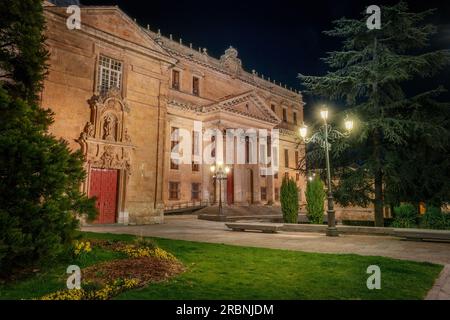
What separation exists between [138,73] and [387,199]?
18420 mm

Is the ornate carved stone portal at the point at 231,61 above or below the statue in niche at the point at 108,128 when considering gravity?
above

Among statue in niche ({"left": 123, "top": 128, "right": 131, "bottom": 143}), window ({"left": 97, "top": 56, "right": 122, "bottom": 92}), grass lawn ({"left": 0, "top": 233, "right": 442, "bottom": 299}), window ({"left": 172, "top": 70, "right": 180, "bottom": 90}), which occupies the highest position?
window ({"left": 172, "top": 70, "right": 180, "bottom": 90})

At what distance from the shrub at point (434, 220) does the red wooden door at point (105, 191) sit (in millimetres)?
18236

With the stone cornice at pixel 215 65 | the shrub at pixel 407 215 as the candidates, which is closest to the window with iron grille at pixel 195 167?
the stone cornice at pixel 215 65

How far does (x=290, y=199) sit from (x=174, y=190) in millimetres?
17451

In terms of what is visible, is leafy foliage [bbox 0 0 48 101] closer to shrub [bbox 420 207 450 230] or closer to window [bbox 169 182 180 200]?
shrub [bbox 420 207 450 230]

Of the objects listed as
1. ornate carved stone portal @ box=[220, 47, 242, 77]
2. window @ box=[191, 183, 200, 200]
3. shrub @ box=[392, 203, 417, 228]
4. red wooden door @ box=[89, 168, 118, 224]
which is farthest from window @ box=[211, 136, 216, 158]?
shrub @ box=[392, 203, 417, 228]

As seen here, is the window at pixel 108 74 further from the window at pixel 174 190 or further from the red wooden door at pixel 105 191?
the window at pixel 174 190

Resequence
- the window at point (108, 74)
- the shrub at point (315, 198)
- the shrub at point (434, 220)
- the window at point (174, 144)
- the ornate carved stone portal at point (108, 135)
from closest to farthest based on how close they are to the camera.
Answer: the shrub at point (434, 220), the shrub at point (315, 198), the ornate carved stone portal at point (108, 135), the window at point (108, 74), the window at point (174, 144)

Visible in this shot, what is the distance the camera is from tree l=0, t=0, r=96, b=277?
17.5 feet

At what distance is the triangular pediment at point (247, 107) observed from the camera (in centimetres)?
3612

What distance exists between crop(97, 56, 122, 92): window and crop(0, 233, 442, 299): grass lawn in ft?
51.1

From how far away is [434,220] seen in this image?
15750 mm
